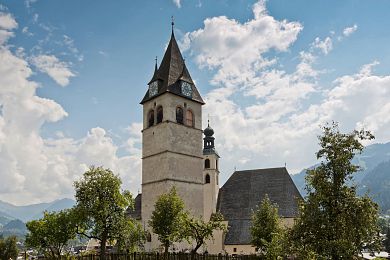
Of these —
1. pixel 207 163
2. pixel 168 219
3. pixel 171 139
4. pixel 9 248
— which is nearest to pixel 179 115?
pixel 171 139

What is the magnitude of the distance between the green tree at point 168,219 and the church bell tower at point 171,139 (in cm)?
604

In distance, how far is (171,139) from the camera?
138 feet

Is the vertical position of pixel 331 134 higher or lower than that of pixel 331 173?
higher

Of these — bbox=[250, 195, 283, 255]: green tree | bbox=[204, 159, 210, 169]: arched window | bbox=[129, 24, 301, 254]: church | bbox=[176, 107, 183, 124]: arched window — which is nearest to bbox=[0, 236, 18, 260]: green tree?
bbox=[129, 24, 301, 254]: church

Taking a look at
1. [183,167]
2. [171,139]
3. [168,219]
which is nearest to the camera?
[168,219]

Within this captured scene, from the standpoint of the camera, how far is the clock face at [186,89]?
45.4 m

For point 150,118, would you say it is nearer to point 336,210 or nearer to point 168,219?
point 168,219

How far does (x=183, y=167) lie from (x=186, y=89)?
9320mm

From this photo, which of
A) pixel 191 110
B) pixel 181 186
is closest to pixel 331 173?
pixel 181 186

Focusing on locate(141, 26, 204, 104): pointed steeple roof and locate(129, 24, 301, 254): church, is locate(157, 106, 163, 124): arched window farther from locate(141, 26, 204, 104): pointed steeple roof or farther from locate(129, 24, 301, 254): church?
locate(141, 26, 204, 104): pointed steeple roof

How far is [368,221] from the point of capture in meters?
15.5

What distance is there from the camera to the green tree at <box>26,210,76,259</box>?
3847 cm

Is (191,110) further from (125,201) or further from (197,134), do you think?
(125,201)

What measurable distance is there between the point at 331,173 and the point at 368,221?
2.35 meters
